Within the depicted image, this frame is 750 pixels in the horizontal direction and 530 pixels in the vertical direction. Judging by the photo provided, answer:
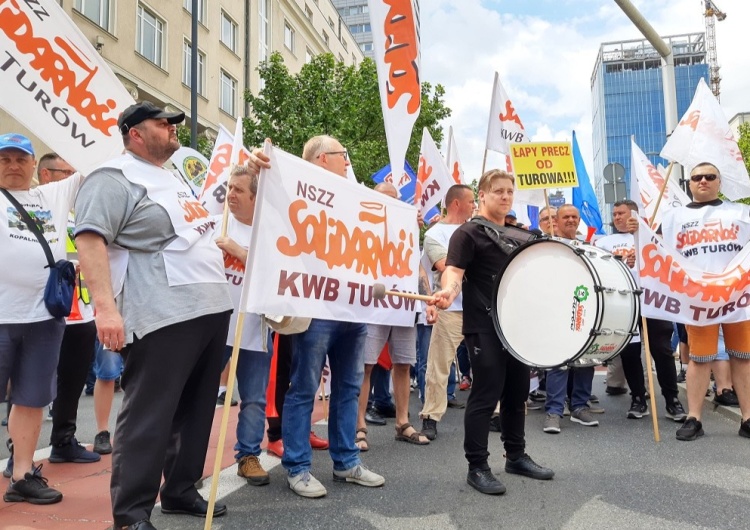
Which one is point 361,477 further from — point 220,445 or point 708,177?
point 708,177

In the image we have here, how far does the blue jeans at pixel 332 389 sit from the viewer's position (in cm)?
365

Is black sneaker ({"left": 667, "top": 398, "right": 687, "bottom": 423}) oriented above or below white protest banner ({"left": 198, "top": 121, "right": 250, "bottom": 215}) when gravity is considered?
below

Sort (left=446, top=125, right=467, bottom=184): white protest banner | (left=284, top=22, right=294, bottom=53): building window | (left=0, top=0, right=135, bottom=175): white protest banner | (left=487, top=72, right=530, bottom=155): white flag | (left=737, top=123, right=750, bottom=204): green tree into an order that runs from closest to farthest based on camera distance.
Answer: (left=0, top=0, right=135, bottom=175): white protest banner, (left=487, top=72, right=530, bottom=155): white flag, (left=446, top=125, right=467, bottom=184): white protest banner, (left=737, top=123, right=750, bottom=204): green tree, (left=284, top=22, right=294, bottom=53): building window

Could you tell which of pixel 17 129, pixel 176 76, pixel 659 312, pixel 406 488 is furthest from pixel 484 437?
pixel 176 76

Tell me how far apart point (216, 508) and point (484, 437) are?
1.55 m

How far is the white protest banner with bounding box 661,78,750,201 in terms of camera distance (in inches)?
228

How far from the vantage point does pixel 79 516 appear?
10.7 feet

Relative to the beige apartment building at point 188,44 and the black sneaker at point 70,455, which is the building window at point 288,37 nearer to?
the beige apartment building at point 188,44

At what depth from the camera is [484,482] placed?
3.65 meters

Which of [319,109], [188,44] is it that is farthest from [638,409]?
[188,44]

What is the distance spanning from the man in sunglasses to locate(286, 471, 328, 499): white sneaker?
2.94 metres

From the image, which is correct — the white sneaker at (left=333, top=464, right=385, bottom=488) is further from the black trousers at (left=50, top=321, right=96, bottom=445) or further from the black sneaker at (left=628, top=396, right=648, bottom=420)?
the black sneaker at (left=628, top=396, right=648, bottom=420)

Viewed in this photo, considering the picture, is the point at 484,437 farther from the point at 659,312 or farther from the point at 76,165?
the point at 76,165

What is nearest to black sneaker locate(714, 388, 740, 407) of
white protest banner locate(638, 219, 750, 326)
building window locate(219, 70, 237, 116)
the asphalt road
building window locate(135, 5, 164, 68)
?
the asphalt road
